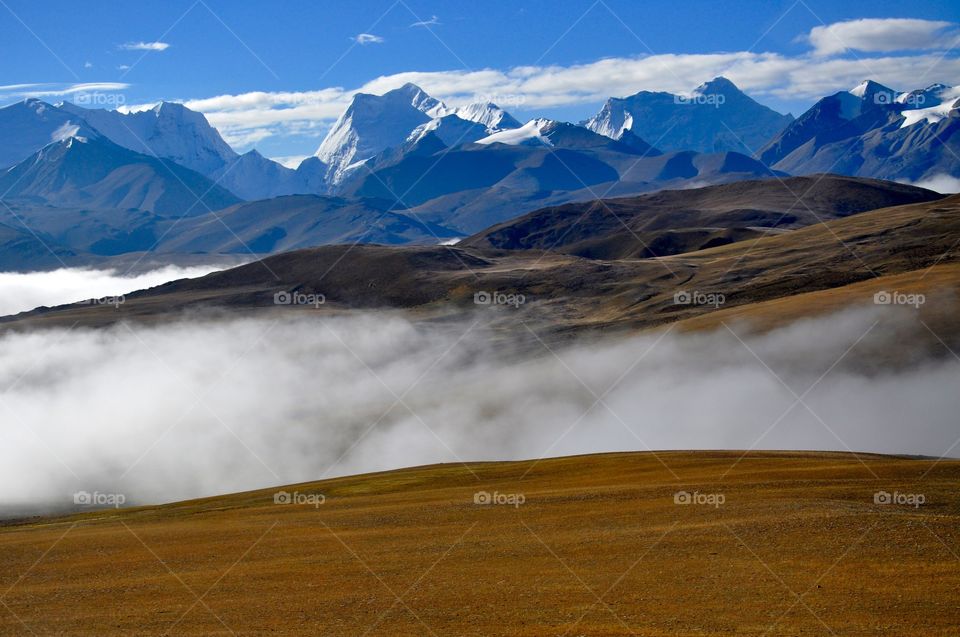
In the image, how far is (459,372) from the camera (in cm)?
17988

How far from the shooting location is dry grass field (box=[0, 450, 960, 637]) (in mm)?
36062

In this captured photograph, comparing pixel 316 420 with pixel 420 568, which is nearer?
pixel 420 568

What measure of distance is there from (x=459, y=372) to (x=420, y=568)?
136 m

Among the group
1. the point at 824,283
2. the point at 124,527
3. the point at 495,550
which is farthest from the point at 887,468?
the point at 824,283

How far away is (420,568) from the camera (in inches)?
1742

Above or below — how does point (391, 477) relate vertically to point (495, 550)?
→ above

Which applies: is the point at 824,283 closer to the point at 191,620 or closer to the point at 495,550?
the point at 495,550

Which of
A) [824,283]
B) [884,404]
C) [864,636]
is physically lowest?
[864,636]

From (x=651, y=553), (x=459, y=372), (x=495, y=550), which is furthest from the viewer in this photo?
(x=459, y=372)

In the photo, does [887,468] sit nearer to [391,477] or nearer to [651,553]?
[651,553]

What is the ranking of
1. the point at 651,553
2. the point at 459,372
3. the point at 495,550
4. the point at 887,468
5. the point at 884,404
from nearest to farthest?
1. the point at 651,553
2. the point at 495,550
3. the point at 887,468
4. the point at 884,404
5. the point at 459,372

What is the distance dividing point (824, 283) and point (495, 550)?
15663cm

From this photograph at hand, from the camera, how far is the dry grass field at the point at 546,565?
1420 inches

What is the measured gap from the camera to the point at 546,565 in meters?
43.2
